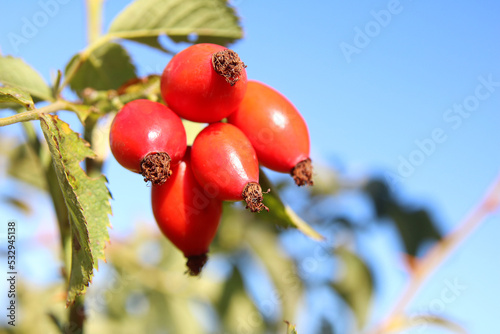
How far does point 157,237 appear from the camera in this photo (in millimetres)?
4984

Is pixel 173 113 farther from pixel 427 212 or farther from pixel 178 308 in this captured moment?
pixel 178 308

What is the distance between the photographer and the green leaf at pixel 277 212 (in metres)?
1.71

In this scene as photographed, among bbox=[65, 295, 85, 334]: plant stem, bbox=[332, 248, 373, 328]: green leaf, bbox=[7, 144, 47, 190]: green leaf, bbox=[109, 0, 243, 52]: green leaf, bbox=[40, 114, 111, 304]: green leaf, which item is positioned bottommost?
bbox=[7, 144, 47, 190]: green leaf

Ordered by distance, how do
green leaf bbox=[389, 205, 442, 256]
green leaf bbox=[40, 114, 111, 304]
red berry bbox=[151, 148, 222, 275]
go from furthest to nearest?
green leaf bbox=[389, 205, 442, 256] < red berry bbox=[151, 148, 222, 275] < green leaf bbox=[40, 114, 111, 304]

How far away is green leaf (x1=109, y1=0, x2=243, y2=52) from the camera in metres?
1.96

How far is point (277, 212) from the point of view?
5.70 ft

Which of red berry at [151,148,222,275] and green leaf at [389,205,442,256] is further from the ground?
red berry at [151,148,222,275]

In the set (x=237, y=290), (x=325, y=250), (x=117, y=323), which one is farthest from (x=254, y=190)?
(x=117, y=323)

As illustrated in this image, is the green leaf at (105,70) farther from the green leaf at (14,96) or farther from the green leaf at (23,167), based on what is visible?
the green leaf at (23,167)

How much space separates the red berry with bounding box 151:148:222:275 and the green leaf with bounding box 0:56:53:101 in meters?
0.57

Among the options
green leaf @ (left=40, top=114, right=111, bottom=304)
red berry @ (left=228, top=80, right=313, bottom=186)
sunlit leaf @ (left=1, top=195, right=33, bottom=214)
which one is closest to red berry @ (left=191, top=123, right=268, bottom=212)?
red berry @ (left=228, top=80, right=313, bottom=186)

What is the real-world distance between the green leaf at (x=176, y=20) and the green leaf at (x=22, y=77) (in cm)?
39

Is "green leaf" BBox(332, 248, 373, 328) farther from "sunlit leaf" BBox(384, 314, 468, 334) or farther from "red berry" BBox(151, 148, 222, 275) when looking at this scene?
"red berry" BBox(151, 148, 222, 275)

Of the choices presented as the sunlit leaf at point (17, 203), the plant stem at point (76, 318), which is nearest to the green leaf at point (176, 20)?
the plant stem at point (76, 318)
